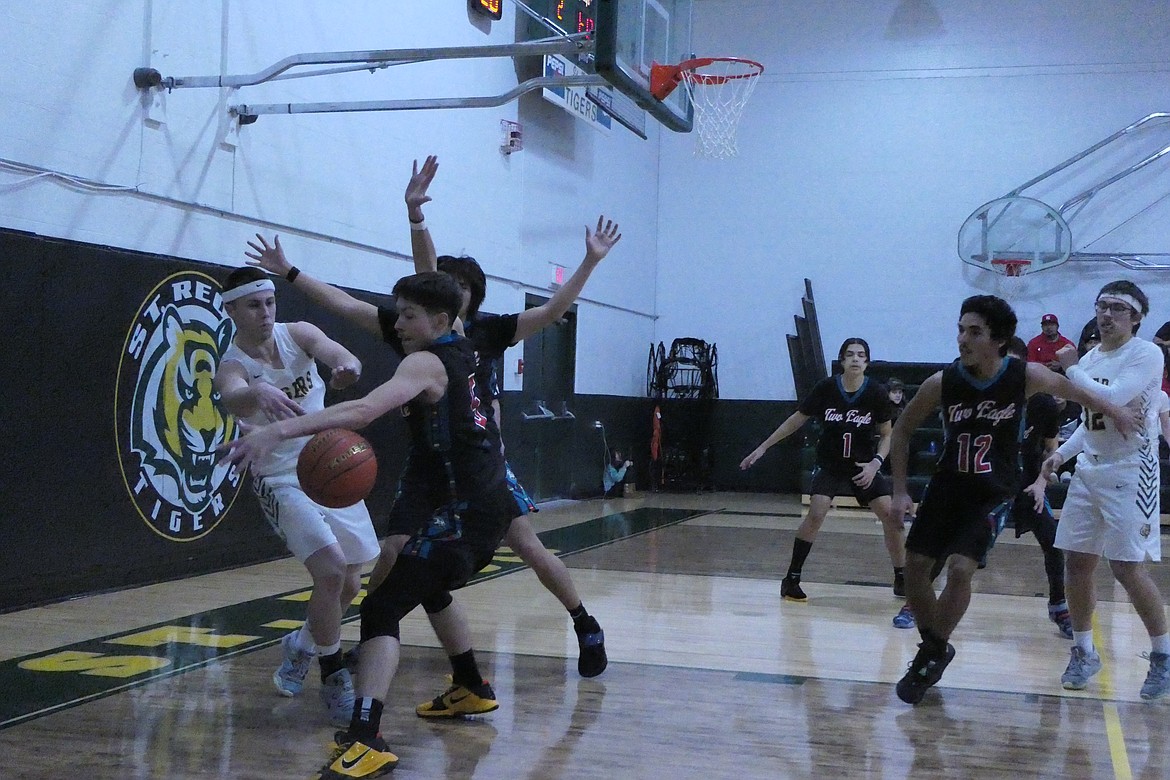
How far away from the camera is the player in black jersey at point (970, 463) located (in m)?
4.68

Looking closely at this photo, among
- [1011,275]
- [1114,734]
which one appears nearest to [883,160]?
[1011,275]

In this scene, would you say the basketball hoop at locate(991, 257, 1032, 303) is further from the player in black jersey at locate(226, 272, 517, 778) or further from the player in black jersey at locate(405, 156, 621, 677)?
the player in black jersey at locate(226, 272, 517, 778)

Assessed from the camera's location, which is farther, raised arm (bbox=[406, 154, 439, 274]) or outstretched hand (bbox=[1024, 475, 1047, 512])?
outstretched hand (bbox=[1024, 475, 1047, 512])

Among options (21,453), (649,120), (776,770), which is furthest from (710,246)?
(776,770)

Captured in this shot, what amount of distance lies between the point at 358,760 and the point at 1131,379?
11.6 ft

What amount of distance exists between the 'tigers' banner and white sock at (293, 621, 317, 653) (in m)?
2.96

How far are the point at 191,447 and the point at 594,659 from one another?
12.5 ft

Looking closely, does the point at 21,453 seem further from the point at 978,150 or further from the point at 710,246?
the point at 978,150

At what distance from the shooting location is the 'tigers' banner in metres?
7.16

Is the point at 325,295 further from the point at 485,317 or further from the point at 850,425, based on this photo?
the point at 850,425

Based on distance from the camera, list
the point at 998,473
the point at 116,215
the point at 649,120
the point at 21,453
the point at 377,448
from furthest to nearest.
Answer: the point at 649,120
the point at 377,448
the point at 116,215
the point at 21,453
the point at 998,473

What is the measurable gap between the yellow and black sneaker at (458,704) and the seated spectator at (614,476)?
10.7 metres

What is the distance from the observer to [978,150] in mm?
16188

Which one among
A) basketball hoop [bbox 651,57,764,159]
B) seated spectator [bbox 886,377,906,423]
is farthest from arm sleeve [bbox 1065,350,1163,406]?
seated spectator [bbox 886,377,906,423]
